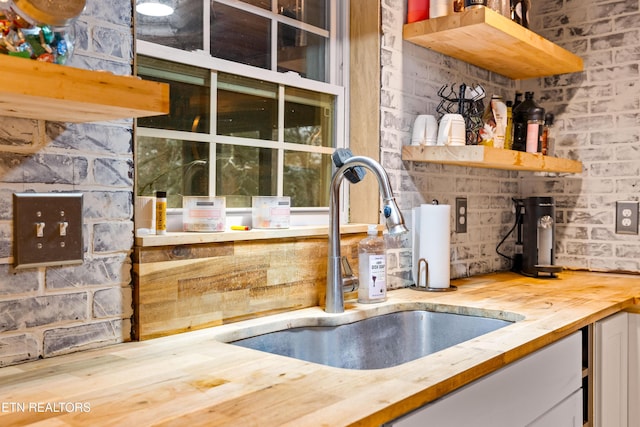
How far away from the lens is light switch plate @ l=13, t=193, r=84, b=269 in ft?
3.89

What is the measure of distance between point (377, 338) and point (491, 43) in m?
1.20

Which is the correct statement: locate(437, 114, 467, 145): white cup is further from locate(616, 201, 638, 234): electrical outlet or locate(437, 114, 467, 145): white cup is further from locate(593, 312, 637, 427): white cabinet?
locate(616, 201, 638, 234): electrical outlet

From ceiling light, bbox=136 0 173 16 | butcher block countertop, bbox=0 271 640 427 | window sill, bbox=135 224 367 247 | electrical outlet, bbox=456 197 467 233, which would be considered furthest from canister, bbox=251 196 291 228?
electrical outlet, bbox=456 197 467 233

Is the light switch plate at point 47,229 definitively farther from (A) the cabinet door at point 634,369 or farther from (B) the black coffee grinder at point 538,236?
(B) the black coffee grinder at point 538,236

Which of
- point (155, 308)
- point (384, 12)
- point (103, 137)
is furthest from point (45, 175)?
point (384, 12)

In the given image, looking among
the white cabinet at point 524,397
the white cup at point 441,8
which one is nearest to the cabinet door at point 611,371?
the white cabinet at point 524,397

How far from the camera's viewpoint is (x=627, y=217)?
276cm

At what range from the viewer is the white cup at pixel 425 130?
2.21 m

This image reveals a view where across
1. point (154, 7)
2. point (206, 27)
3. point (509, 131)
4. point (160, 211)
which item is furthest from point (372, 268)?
point (509, 131)

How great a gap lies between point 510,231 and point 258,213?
1570 millimetres

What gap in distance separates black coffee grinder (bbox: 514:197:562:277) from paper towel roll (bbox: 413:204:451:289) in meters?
0.66

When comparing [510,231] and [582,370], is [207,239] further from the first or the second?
[510,231]

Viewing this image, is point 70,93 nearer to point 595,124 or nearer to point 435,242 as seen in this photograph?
point 435,242

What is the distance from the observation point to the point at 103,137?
4.34 ft
